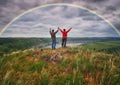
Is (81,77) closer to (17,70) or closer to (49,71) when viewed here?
(49,71)

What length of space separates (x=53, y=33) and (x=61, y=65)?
7.44 meters

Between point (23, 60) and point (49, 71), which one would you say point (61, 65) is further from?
point (23, 60)

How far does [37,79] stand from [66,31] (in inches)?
356

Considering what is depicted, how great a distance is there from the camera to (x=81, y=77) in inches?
350

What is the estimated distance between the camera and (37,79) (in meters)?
9.05

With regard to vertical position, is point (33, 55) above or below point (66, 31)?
below

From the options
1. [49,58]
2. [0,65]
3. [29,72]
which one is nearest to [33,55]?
[49,58]

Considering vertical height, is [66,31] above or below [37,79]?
above

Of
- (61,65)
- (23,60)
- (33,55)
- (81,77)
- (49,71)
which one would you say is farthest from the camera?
(33,55)

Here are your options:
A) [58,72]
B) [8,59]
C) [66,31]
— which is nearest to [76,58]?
[58,72]

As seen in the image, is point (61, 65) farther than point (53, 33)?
No

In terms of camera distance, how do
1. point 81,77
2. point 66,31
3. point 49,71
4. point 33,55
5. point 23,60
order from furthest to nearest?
1. point 66,31
2. point 33,55
3. point 23,60
4. point 49,71
5. point 81,77

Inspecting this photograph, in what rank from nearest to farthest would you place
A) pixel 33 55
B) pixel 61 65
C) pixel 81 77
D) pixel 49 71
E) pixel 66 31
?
1. pixel 81 77
2. pixel 49 71
3. pixel 61 65
4. pixel 33 55
5. pixel 66 31

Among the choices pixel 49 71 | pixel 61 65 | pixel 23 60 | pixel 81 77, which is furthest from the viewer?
pixel 23 60
